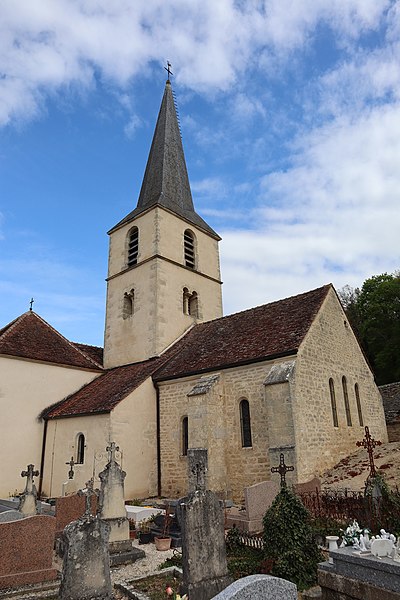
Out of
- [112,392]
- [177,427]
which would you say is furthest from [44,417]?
[177,427]

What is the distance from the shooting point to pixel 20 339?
61.7 feet

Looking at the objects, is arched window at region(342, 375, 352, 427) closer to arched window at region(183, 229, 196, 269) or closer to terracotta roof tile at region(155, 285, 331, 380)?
terracotta roof tile at region(155, 285, 331, 380)

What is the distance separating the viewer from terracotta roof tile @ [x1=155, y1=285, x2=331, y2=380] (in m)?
14.0

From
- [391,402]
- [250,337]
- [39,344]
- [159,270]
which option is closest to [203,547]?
[250,337]

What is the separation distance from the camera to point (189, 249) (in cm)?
2348

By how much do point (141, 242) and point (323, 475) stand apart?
48.7 feet

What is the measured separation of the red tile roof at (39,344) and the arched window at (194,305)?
571cm

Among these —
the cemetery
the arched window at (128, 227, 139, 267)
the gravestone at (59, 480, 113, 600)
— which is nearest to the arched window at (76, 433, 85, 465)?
the cemetery

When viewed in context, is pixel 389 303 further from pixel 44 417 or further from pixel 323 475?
pixel 44 417

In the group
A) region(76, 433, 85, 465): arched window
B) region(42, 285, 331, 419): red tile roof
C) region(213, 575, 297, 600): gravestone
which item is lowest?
region(213, 575, 297, 600): gravestone

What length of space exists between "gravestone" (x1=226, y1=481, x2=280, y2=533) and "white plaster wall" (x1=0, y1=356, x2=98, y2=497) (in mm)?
10659

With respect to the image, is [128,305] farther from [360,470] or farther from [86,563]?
[86,563]

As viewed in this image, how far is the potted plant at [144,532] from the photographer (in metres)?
9.79

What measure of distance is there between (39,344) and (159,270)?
6.74m
